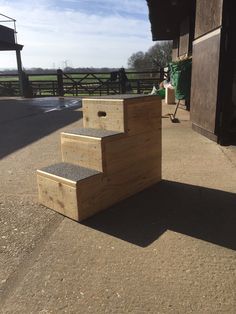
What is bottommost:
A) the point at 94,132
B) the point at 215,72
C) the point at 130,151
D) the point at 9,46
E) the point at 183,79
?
the point at 130,151

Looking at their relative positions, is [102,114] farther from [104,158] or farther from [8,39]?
[8,39]

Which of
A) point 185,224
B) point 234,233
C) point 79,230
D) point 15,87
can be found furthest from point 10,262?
point 15,87

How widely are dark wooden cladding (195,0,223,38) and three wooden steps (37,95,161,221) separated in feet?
8.16

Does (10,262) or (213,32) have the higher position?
(213,32)

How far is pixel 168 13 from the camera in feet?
37.8

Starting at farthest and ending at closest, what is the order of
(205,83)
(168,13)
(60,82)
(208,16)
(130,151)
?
(60,82) → (168,13) → (205,83) → (208,16) → (130,151)

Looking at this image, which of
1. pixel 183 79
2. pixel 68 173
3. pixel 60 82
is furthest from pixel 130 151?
pixel 60 82

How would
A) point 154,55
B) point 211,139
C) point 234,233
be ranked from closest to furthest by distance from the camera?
point 234,233, point 211,139, point 154,55

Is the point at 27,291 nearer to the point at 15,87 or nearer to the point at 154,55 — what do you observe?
the point at 15,87

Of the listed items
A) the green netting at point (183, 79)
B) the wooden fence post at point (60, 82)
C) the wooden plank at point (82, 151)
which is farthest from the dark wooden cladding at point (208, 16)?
the wooden fence post at point (60, 82)

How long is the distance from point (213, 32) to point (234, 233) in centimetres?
389

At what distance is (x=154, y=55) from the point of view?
43.6 m

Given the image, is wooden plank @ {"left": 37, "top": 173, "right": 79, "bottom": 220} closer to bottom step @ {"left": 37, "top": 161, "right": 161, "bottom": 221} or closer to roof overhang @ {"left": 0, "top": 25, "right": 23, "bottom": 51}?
bottom step @ {"left": 37, "top": 161, "right": 161, "bottom": 221}

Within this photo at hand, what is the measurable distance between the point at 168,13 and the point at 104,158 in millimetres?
9727
